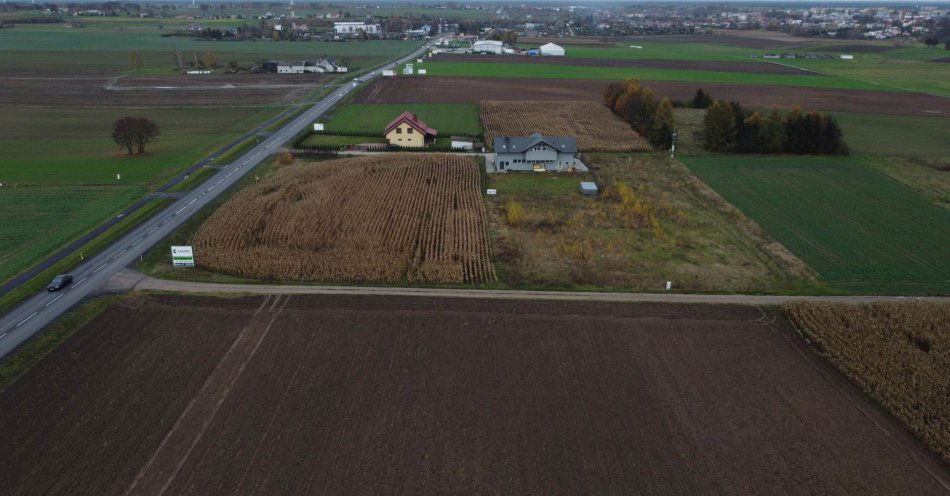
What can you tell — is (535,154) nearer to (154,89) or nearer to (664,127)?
(664,127)

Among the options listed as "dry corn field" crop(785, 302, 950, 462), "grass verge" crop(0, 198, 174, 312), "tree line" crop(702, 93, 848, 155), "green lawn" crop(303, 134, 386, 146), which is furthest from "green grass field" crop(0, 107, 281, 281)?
"tree line" crop(702, 93, 848, 155)

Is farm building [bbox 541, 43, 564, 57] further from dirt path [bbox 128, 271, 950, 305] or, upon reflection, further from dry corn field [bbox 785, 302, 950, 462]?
dry corn field [bbox 785, 302, 950, 462]

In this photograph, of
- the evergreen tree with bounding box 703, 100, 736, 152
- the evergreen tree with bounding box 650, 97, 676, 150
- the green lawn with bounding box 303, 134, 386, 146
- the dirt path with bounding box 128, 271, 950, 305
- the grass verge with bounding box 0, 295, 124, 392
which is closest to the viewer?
the grass verge with bounding box 0, 295, 124, 392

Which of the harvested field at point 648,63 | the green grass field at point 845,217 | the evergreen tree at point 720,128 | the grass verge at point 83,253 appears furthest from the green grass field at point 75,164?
the harvested field at point 648,63

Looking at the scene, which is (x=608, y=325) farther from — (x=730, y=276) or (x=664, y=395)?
(x=730, y=276)

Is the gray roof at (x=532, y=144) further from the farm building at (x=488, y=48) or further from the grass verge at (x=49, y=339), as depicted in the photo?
the farm building at (x=488, y=48)
